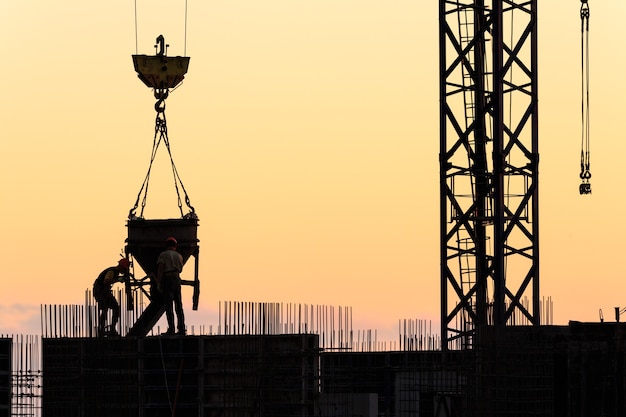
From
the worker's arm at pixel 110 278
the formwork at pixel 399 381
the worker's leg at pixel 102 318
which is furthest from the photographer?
the formwork at pixel 399 381

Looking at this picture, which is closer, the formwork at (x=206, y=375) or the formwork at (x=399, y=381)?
the formwork at (x=206, y=375)

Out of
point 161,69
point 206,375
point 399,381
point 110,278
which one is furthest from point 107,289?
point 399,381

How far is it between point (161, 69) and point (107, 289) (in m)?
5.08

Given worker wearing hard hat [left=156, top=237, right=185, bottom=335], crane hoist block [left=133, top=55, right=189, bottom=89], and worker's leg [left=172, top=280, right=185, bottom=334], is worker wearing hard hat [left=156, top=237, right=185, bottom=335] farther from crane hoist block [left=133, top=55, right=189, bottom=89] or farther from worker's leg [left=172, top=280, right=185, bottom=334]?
crane hoist block [left=133, top=55, right=189, bottom=89]

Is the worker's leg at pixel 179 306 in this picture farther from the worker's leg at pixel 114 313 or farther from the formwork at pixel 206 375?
the worker's leg at pixel 114 313

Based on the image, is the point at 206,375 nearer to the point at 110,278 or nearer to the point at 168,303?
the point at 168,303

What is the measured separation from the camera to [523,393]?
162ft

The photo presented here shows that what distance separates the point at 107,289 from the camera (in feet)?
158

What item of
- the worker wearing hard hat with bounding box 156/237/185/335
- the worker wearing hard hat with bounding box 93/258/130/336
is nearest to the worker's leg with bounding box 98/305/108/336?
the worker wearing hard hat with bounding box 93/258/130/336

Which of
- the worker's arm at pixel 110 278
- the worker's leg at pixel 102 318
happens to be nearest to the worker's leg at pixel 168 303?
the worker's arm at pixel 110 278

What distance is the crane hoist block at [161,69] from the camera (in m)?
49.9

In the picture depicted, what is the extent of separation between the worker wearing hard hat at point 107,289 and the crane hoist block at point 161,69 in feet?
13.9

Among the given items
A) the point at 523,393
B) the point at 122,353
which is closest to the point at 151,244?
the point at 122,353

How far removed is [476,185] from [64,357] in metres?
14.0
